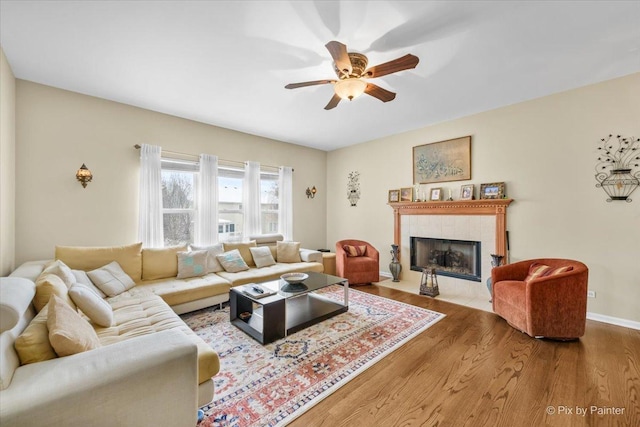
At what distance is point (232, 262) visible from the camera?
3.91 meters

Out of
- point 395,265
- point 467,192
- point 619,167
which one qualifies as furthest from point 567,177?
point 395,265

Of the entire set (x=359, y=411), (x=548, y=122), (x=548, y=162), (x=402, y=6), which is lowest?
(x=359, y=411)

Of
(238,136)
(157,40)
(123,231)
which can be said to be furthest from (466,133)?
(123,231)

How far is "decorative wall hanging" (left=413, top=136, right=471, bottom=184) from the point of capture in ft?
13.6

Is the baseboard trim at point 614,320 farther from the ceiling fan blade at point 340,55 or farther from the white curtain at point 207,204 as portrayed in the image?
the white curtain at point 207,204

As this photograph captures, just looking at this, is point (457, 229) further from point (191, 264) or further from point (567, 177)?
point (191, 264)

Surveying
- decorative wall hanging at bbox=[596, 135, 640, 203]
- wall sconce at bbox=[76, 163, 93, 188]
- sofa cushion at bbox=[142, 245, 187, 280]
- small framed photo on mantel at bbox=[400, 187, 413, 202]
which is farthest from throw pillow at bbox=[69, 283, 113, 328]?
decorative wall hanging at bbox=[596, 135, 640, 203]

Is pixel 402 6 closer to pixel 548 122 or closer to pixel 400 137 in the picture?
pixel 548 122

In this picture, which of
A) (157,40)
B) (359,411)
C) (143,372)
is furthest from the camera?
(157,40)

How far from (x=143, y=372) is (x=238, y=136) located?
423 centimetres

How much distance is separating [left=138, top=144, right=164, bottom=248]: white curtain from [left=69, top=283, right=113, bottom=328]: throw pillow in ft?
5.93

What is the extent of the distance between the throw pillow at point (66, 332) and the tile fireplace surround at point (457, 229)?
4.05 m

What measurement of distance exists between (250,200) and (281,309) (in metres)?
2.74

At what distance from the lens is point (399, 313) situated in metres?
3.31
